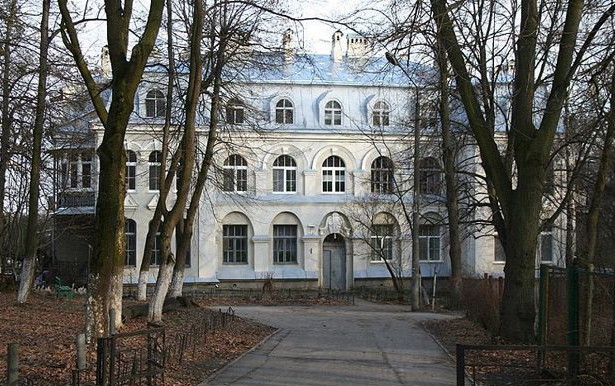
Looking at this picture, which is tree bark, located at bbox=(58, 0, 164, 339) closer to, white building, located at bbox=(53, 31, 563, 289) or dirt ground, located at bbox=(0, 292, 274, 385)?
dirt ground, located at bbox=(0, 292, 274, 385)

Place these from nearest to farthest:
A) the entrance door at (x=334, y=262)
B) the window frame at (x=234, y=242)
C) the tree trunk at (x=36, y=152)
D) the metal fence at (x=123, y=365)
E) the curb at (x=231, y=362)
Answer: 1. the metal fence at (x=123, y=365)
2. the curb at (x=231, y=362)
3. the tree trunk at (x=36, y=152)
4. the window frame at (x=234, y=242)
5. the entrance door at (x=334, y=262)

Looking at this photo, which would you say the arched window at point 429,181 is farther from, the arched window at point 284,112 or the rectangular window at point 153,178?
the rectangular window at point 153,178

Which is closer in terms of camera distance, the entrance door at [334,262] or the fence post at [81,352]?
the fence post at [81,352]

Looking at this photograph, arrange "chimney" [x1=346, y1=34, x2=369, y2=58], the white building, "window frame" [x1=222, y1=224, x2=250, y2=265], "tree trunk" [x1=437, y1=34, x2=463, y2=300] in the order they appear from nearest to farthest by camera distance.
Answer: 1. "chimney" [x1=346, y1=34, x2=369, y2=58]
2. "tree trunk" [x1=437, y1=34, x2=463, y2=300]
3. the white building
4. "window frame" [x1=222, y1=224, x2=250, y2=265]

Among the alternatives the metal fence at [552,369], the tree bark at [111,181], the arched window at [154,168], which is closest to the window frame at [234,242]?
the arched window at [154,168]

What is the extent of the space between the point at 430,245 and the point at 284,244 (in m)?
9.58

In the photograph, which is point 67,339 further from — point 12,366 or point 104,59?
point 104,59

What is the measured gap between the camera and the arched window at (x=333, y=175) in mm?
49156

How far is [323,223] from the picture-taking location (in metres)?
48.8

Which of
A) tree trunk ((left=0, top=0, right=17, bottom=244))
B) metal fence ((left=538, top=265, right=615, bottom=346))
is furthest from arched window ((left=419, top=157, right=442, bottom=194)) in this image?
metal fence ((left=538, top=265, right=615, bottom=346))

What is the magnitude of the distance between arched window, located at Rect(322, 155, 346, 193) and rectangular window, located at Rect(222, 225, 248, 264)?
567 centimetres

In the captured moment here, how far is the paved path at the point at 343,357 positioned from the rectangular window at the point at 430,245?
2243cm

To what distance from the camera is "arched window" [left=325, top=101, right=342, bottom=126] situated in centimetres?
4984

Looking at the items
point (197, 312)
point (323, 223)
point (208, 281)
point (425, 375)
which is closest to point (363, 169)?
point (323, 223)
